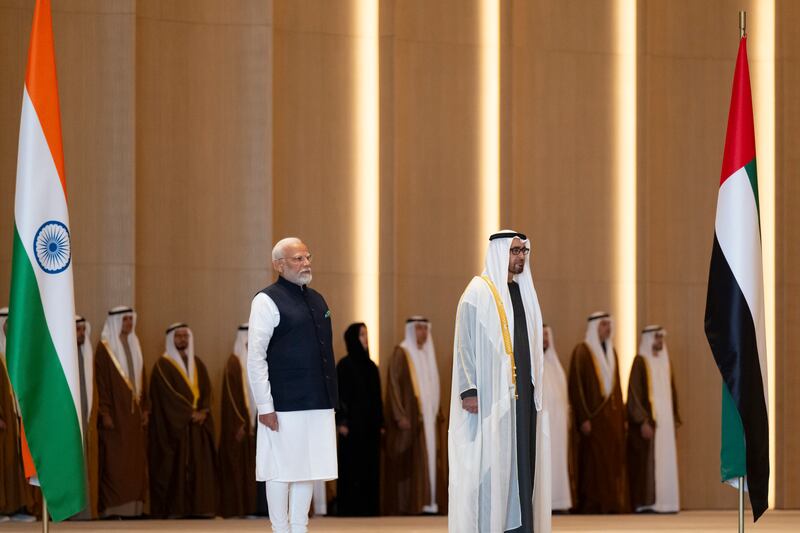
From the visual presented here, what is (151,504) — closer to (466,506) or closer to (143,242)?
(143,242)

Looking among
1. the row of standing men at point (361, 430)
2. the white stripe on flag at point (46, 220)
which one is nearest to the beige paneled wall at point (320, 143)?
the row of standing men at point (361, 430)

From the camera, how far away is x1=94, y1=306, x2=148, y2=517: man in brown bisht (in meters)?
9.07

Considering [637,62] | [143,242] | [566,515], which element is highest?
[637,62]

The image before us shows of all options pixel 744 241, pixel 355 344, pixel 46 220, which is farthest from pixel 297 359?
pixel 355 344

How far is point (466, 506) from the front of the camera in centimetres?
577

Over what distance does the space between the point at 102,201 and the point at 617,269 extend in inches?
174

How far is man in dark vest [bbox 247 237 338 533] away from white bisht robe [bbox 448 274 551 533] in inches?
24.8

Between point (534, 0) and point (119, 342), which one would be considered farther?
point (534, 0)

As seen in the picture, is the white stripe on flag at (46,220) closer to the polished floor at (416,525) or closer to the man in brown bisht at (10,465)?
the polished floor at (416,525)

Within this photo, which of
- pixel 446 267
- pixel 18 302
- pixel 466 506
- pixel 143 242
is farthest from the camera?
pixel 446 267

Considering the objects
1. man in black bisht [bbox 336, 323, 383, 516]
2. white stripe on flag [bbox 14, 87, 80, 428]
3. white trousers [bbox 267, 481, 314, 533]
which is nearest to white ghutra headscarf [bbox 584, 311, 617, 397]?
man in black bisht [bbox 336, 323, 383, 516]

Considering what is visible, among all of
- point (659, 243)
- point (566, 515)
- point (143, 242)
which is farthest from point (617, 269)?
point (143, 242)

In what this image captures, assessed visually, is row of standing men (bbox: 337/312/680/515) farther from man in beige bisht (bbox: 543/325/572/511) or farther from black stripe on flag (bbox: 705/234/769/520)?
black stripe on flag (bbox: 705/234/769/520)

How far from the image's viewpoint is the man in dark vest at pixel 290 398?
5.47 m
